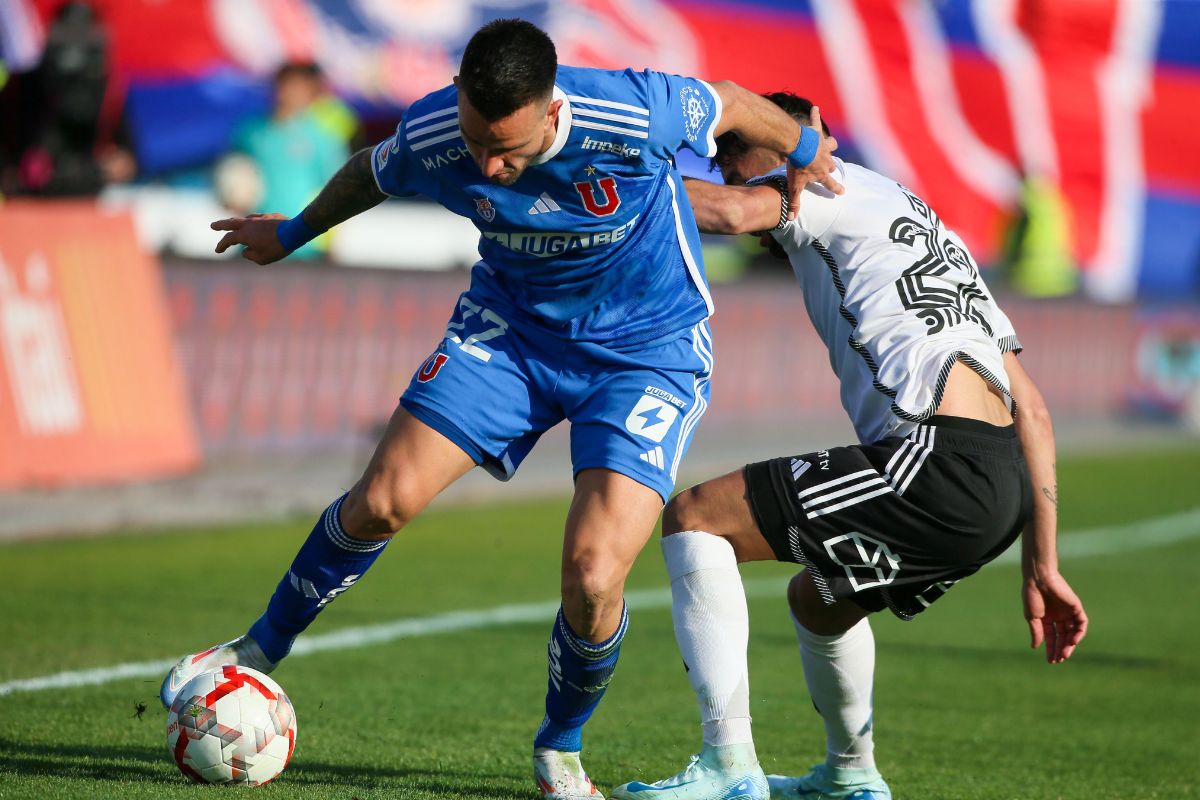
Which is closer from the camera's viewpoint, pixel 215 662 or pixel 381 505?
pixel 381 505

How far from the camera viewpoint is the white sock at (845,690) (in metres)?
4.64

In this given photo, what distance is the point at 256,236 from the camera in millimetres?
4656

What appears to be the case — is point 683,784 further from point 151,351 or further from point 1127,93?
point 1127,93

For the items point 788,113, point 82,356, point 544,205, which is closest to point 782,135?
point 788,113

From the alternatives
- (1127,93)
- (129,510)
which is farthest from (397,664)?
(1127,93)

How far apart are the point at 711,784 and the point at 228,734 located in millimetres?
1295

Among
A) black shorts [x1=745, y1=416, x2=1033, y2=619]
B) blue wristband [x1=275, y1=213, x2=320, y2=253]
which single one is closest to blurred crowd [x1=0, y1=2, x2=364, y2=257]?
blue wristband [x1=275, y1=213, x2=320, y2=253]

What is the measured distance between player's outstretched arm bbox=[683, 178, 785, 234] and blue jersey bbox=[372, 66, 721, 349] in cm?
6

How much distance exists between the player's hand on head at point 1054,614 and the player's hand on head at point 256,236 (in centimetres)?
237

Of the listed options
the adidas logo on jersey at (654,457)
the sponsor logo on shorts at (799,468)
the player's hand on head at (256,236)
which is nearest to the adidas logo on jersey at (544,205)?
the adidas logo on jersey at (654,457)

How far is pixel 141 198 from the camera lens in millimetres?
15094

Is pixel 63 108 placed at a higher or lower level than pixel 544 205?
lower

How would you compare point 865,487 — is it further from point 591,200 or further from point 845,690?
point 591,200

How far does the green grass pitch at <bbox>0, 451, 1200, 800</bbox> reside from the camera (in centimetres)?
475
